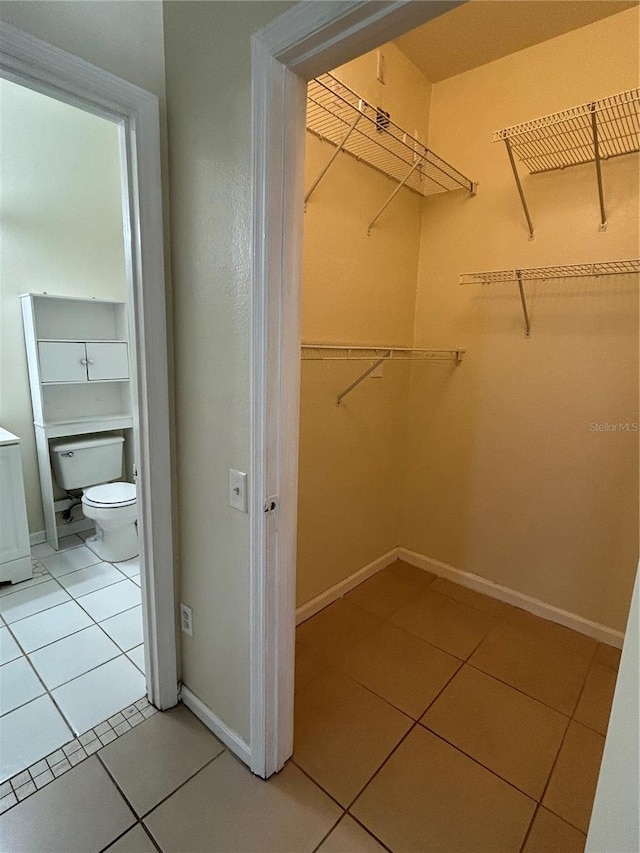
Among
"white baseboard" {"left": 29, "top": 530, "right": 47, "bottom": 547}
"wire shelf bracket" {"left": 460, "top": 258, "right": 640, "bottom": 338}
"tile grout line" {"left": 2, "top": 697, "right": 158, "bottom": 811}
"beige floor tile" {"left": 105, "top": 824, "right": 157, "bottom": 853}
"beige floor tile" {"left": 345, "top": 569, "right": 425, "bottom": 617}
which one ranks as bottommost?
"beige floor tile" {"left": 105, "top": 824, "right": 157, "bottom": 853}

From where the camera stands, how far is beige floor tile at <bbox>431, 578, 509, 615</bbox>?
2279 millimetres

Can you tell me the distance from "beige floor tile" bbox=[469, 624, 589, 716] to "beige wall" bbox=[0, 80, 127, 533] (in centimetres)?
286

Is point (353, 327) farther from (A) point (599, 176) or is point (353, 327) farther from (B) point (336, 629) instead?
(B) point (336, 629)

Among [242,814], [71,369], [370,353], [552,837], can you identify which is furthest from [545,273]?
[71,369]

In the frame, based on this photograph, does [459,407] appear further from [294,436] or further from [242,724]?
[242,724]

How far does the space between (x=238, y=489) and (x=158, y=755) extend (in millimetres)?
993

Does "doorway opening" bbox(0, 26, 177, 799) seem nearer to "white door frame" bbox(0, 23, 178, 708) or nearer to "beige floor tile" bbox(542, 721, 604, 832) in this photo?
"white door frame" bbox(0, 23, 178, 708)

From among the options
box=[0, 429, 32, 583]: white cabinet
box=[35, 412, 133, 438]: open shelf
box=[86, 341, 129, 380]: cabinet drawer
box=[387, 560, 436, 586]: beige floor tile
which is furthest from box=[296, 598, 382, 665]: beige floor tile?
box=[86, 341, 129, 380]: cabinet drawer

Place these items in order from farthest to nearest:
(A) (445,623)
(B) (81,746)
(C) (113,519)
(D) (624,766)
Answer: (C) (113,519), (A) (445,623), (B) (81,746), (D) (624,766)

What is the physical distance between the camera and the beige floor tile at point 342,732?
138cm

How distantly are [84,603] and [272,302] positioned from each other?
2.06 metres

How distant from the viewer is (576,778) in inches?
54.4

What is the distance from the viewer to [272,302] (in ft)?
3.60

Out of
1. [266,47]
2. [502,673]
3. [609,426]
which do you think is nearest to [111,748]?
[502,673]
